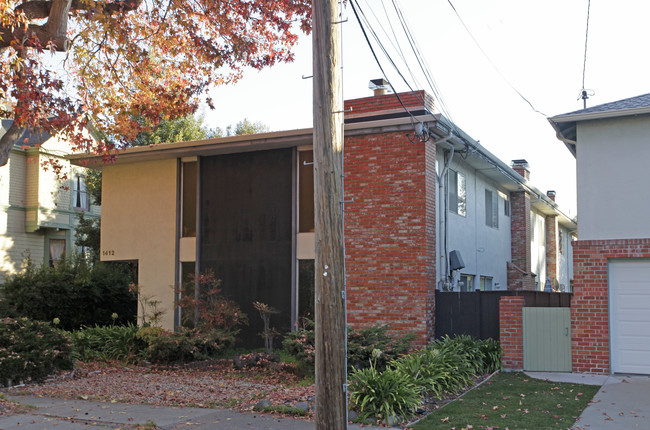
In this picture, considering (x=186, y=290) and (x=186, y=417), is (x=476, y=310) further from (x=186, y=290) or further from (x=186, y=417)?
(x=186, y=290)

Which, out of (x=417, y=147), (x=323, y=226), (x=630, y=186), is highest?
(x=417, y=147)

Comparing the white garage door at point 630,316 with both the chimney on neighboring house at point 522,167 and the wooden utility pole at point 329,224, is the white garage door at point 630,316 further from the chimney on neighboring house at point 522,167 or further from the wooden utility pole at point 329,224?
the chimney on neighboring house at point 522,167

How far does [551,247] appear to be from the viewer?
30.0 meters

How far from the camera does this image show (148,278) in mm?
18844

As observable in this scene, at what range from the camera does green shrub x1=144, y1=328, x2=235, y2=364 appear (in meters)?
15.2

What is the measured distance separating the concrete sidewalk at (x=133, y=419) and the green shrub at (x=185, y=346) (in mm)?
4195

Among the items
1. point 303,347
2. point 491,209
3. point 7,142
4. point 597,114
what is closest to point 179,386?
point 303,347

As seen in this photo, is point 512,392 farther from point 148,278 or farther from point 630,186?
point 148,278

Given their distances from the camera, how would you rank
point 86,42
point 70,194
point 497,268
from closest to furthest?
1. point 86,42
2. point 497,268
3. point 70,194

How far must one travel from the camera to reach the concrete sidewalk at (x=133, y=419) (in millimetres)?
9305

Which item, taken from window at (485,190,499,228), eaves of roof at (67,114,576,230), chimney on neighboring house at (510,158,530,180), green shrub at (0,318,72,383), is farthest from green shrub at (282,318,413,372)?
chimney on neighboring house at (510,158,530,180)

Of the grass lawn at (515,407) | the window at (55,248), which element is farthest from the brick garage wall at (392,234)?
the window at (55,248)

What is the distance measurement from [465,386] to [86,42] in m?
9.69

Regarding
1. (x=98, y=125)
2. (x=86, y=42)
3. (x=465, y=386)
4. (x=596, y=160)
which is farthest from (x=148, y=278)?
(x=596, y=160)
